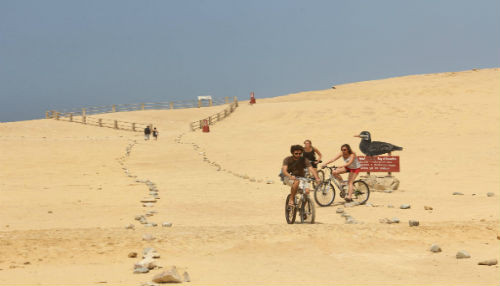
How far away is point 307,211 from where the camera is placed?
1220 cm

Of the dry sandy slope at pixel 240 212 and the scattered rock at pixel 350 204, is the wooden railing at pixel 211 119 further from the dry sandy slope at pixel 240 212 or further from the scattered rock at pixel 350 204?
the scattered rock at pixel 350 204

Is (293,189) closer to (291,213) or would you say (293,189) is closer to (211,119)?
(291,213)

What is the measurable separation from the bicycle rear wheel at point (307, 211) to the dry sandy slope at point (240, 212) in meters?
0.53

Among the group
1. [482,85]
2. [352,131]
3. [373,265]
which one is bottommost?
[373,265]

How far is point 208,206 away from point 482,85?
176 feet

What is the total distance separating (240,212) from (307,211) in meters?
3.51

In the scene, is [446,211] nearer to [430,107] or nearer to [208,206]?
[208,206]

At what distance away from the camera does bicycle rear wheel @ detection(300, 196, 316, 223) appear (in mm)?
12078

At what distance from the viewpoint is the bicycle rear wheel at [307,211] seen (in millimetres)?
12078

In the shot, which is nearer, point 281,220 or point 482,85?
point 281,220

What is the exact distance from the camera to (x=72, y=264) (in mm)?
9141

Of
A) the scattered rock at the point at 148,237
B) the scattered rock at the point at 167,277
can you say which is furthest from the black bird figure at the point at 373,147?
the scattered rock at the point at 167,277

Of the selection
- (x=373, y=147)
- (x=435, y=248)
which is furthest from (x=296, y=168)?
(x=373, y=147)

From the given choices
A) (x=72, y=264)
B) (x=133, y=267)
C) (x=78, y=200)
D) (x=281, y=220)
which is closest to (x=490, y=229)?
(x=281, y=220)
